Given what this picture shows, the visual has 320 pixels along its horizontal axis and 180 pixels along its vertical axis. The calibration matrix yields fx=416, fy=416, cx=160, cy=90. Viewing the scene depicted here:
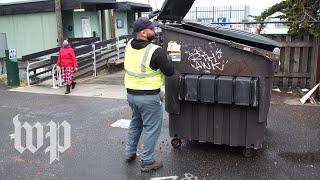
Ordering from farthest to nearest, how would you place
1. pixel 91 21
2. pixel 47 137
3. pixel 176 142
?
pixel 91 21 → pixel 47 137 → pixel 176 142

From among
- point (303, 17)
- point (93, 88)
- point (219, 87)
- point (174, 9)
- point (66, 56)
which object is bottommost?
point (93, 88)

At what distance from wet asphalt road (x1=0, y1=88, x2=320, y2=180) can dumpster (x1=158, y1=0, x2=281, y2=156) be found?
0.85 feet

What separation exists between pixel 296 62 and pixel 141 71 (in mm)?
5648

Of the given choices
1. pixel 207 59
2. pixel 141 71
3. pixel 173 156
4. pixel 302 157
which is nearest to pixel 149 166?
pixel 173 156

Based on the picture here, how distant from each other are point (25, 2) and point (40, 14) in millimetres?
681

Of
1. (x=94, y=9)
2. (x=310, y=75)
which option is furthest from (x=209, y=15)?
(x=310, y=75)

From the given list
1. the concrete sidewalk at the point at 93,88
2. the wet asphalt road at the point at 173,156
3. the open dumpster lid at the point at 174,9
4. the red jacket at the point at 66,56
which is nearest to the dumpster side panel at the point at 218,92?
the wet asphalt road at the point at 173,156

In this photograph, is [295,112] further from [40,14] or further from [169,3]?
[40,14]

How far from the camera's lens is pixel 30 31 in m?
15.6

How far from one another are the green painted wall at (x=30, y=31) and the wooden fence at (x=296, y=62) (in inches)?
354

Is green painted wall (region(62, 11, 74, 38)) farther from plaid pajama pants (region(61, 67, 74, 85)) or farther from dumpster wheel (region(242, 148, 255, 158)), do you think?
dumpster wheel (region(242, 148, 255, 158))

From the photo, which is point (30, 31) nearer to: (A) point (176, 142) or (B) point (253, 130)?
(A) point (176, 142)

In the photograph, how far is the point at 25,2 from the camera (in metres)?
15.2

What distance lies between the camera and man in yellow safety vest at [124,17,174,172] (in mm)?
4312
